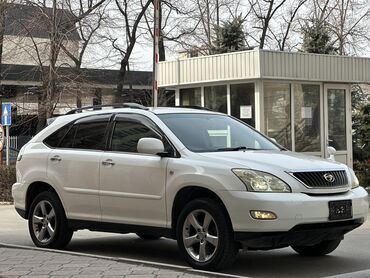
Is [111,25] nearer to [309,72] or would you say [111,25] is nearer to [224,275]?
[309,72]

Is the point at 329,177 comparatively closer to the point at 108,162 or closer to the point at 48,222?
the point at 108,162

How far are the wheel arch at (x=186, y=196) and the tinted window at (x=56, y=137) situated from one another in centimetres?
237

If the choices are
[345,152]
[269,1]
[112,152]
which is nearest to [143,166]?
[112,152]

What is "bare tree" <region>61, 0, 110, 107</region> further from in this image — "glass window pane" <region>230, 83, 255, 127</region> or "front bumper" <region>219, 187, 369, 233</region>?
"front bumper" <region>219, 187, 369, 233</region>

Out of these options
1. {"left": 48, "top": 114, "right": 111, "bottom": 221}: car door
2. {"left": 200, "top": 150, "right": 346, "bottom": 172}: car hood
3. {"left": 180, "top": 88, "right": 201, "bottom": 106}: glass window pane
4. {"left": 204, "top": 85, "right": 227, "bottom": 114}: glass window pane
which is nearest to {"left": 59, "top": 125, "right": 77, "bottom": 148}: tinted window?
{"left": 48, "top": 114, "right": 111, "bottom": 221}: car door

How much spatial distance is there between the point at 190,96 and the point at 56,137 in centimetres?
937

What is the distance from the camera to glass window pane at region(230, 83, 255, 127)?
1623cm

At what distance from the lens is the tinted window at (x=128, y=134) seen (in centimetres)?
767

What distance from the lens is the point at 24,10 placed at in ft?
72.0

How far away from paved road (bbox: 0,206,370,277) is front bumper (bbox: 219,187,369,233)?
0.67 m

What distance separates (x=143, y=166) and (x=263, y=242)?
1709 mm

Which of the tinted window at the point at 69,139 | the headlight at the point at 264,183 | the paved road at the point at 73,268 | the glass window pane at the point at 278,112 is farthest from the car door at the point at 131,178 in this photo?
the glass window pane at the point at 278,112

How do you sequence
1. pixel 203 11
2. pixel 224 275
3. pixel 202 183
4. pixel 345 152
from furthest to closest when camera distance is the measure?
pixel 203 11 < pixel 345 152 < pixel 202 183 < pixel 224 275

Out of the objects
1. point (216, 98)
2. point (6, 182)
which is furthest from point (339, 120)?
point (6, 182)
